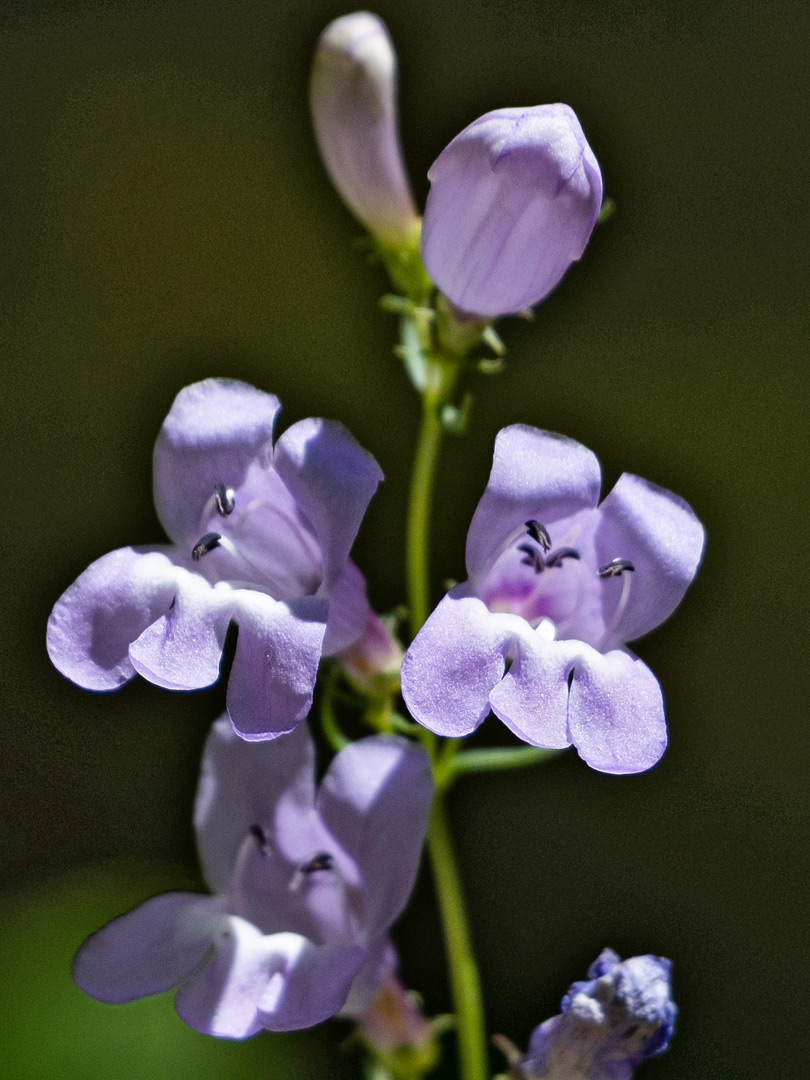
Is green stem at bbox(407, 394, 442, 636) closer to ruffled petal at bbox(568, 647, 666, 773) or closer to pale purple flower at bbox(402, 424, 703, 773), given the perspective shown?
pale purple flower at bbox(402, 424, 703, 773)

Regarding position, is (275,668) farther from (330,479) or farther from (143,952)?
(143,952)

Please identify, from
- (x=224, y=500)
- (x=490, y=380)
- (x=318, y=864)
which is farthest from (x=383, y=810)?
(x=490, y=380)

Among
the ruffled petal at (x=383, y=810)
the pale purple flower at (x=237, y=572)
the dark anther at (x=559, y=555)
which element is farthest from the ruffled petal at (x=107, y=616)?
the dark anther at (x=559, y=555)

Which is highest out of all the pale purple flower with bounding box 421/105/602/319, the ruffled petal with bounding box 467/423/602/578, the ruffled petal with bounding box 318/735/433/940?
the pale purple flower with bounding box 421/105/602/319

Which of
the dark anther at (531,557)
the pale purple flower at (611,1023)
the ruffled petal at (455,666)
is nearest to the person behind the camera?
the ruffled petal at (455,666)

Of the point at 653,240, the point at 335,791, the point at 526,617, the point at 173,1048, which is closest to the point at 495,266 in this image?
the point at 526,617

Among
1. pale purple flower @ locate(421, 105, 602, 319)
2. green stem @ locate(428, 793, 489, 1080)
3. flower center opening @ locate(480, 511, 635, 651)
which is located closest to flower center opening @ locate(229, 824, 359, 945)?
green stem @ locate(428, 793, 489, 1080)

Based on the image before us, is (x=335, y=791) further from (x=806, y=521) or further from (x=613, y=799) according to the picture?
(x=806, y=521)

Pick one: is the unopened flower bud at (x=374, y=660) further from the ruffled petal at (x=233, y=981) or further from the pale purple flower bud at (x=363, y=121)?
the pale purple flower bud at (x=363, y=121)
